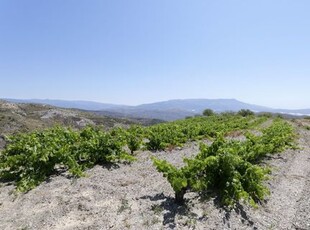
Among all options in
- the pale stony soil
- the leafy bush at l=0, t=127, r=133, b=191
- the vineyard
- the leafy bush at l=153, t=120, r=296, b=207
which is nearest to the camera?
the pale stony soil

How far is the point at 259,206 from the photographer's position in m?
8.40

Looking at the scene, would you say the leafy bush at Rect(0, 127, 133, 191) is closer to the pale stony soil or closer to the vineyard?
the vineyard

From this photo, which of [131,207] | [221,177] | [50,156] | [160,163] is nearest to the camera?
[131,207]

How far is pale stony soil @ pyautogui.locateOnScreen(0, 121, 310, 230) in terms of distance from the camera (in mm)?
7273

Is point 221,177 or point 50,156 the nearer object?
point 221,177

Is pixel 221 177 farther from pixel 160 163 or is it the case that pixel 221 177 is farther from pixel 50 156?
pixel 50 156

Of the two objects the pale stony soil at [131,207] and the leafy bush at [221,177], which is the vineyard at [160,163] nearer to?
the leafy bush at [221,177]

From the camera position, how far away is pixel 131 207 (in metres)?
8.06

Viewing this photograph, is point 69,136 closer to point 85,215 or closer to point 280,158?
point 85,215

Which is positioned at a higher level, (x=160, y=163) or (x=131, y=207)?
(x=160, y=163)

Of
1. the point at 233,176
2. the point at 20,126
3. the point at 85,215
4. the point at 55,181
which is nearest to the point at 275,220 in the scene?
the point at 233,176

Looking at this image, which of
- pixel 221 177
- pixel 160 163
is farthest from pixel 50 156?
pixel 221 177

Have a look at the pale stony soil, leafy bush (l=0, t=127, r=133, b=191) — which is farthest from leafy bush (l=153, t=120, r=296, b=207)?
leafy bush (l=0, t=127, r=133, b=191)

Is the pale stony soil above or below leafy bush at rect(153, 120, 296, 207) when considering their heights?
below
